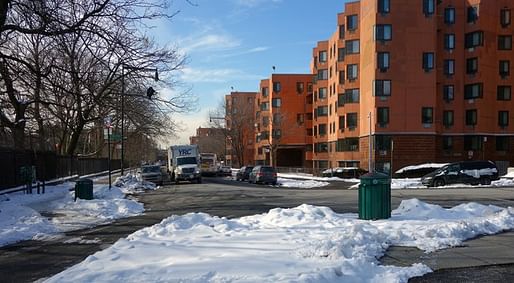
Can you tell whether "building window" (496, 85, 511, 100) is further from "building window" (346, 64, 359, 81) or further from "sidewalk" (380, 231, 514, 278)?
"sidewalk" (380, 231, 514, 278)

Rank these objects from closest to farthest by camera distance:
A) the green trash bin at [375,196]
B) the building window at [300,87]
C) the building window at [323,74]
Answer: the green trash bin at [375,196]
the building window at [323,74]
the building window at [300,87]

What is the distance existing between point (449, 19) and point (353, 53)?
11.6 meters

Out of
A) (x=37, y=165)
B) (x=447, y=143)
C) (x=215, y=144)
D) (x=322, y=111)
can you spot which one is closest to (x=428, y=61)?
(x=447, y=143)

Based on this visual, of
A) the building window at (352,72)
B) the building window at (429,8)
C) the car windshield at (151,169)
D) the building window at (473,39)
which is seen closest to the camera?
the car windshield at (151,169)

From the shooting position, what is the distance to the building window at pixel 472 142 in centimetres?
5978

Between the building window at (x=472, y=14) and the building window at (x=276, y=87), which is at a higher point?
the building window at (x=472, y=14)

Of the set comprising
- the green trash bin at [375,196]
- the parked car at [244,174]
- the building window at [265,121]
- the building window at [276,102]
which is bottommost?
the parked car at [244,174]

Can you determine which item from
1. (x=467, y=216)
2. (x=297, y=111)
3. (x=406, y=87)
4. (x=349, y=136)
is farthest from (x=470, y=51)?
(x=467, y=216)

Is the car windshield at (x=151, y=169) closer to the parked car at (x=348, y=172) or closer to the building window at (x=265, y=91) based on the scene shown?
the parked car at (x=348, y=172)

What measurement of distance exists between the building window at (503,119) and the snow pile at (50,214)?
50.8 metres

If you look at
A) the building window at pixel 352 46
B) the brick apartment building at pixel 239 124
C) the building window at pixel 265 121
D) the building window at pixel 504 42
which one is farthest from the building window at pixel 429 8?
the brick apartment building at pixel 239 124

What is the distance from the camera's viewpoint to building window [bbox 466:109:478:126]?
59.8 metres

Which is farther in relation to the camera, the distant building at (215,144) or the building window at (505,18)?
the distant building at (215,144)

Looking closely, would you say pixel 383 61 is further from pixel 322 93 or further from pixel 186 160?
pixel 322 93
